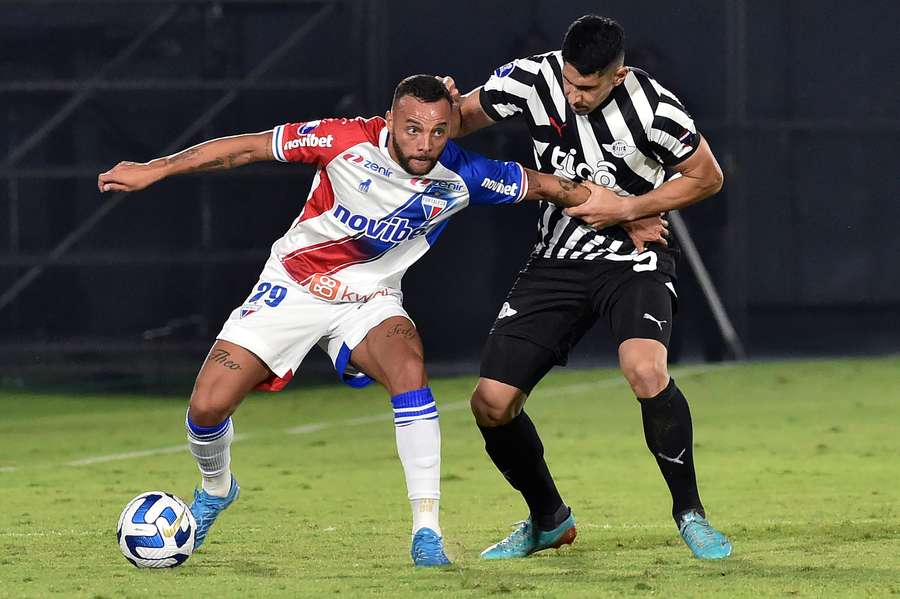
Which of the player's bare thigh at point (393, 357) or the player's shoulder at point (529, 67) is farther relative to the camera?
the player's shoulder at point (529, 67)

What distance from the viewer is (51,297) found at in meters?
15.2

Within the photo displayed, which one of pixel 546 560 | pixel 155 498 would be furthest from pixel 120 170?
pixel 546 560

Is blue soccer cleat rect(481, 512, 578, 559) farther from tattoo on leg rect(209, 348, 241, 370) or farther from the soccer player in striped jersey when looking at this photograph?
tattoo on leg rect(209, 348, 241, 370)

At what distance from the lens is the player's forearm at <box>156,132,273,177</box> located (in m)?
5.84

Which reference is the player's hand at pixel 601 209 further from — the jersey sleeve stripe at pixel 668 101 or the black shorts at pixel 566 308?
the jersey sleeve stripe at pixel 668 101

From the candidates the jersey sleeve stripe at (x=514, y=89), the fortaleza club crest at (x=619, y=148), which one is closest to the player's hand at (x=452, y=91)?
the jersey sleeve stripe at (x=514, y=89)

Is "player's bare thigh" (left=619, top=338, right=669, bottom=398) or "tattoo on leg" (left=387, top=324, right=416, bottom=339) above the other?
"tattoo on leg" (left=387, top=324, right=416, bottom=339)

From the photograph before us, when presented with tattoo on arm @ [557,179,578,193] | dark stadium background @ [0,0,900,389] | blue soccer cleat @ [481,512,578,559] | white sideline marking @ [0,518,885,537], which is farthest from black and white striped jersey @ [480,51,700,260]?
dark stadium background @ [0,0,900,389]

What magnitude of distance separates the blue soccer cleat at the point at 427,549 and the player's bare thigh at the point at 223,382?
847 mm

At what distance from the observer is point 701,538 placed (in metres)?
5.65

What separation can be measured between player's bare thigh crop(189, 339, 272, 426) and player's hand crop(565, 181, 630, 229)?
1.27 m

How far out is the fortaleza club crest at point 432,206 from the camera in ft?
19.3

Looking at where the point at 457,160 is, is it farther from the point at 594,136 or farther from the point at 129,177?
the point at 129,177

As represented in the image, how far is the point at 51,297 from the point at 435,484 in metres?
10.3
